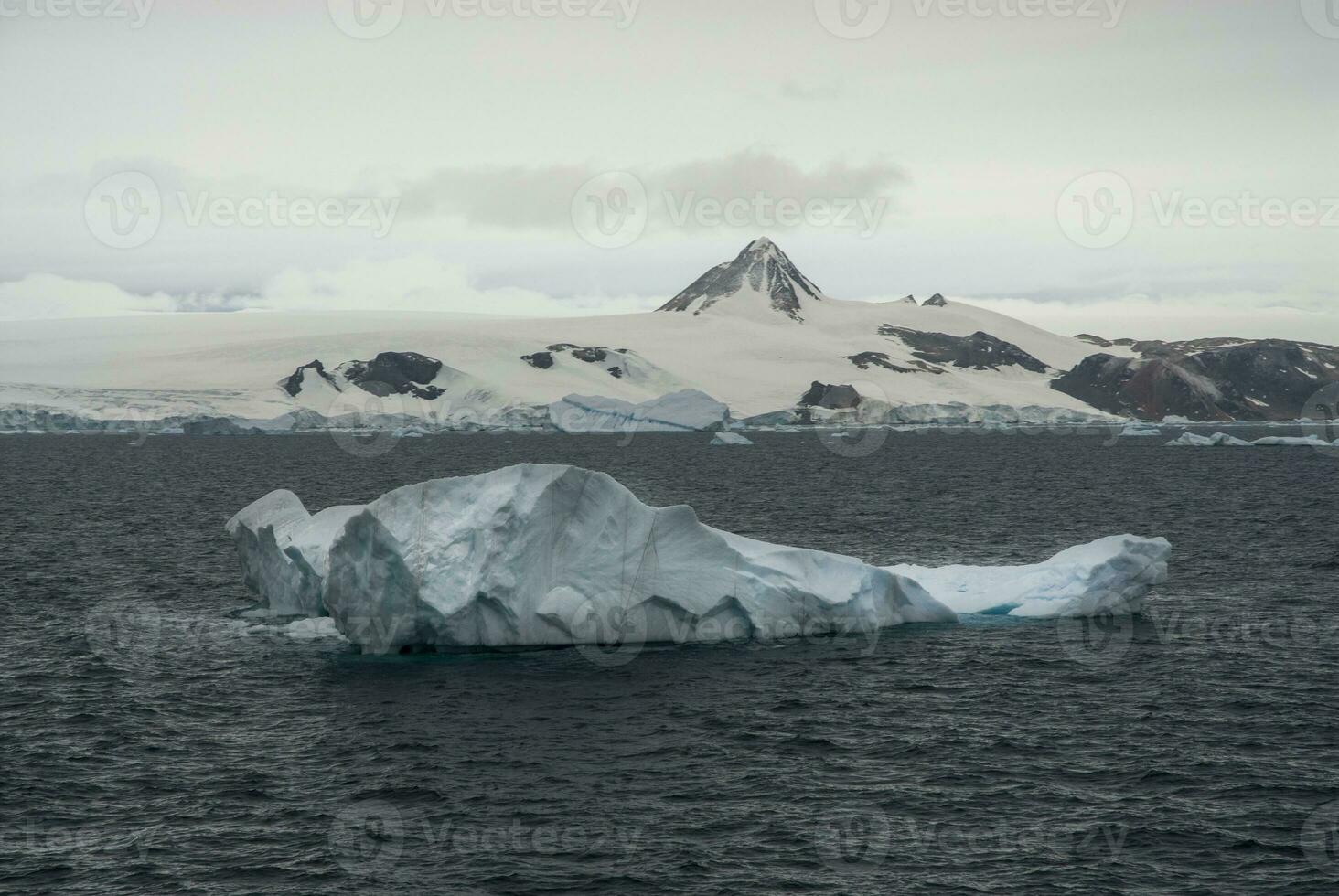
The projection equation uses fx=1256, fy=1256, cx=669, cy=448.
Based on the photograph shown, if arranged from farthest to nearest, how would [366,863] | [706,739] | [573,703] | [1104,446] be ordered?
[1104,446] → [573,703] → [706,739] → [366,863]

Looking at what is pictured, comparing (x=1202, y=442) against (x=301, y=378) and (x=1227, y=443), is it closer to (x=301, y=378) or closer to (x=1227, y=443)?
(x=1227, y=443)

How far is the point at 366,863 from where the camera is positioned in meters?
16.5

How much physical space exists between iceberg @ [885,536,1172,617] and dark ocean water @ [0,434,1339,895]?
0.91 m

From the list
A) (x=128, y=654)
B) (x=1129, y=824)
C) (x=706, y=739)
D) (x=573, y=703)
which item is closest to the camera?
(x=1129, y=824)

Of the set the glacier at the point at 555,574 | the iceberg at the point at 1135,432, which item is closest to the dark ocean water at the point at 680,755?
the glacier at the point at 555,574

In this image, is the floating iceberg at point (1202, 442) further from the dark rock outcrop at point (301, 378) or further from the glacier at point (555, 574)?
the dark rock outcrop at point (301, 378)

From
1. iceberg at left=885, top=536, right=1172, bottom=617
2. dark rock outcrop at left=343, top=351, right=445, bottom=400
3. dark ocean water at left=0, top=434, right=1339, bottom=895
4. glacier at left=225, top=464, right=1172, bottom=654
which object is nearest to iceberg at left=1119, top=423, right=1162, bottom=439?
dark rock outcrop at left=343, top=351, right=445, bottom=400

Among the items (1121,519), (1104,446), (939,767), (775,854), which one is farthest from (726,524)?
(1104,446)

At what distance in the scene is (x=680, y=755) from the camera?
68.2ft

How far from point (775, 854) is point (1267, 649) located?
16368 millimetres

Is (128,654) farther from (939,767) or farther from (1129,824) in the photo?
(1129,824)

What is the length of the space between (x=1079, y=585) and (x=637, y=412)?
434 ft

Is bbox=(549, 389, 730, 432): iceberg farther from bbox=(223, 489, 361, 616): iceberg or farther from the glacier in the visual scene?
the glacier

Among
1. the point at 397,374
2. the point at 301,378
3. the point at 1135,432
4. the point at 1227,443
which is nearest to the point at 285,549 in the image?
the point at 1227,443
